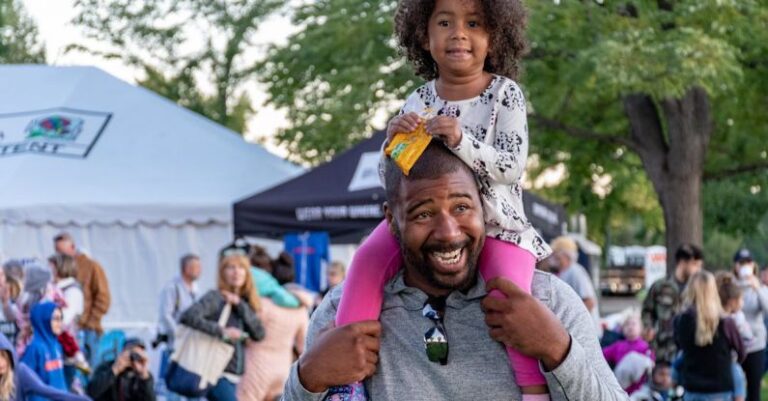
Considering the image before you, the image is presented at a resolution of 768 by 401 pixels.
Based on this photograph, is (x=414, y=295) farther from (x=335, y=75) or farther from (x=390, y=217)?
(x=335, y=75)

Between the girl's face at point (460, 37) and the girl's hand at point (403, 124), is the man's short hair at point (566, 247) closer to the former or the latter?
the girl's face at point (460, 37)

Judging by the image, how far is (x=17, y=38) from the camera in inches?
1631

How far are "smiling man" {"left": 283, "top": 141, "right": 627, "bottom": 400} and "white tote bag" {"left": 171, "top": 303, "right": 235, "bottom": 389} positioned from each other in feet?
24.9

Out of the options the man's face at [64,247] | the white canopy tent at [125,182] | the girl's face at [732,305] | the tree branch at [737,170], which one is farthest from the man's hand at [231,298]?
the tree branch at [737,170]

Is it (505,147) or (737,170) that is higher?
(737,170)

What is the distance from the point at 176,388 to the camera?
427 inches

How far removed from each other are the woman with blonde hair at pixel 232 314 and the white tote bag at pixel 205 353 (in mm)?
54

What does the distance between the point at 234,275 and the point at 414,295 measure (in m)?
7.68

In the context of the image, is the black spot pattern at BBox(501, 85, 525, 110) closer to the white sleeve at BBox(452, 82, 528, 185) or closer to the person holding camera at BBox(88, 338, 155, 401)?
the white sleeve at BBox(452, 82, 528, 185)

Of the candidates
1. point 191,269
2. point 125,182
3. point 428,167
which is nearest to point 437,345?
point 428,167

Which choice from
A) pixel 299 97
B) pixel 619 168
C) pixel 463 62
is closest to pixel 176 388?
pixel 463 62

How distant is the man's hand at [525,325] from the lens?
311 cm

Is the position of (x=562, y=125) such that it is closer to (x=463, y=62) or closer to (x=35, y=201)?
(x=35, y=201)

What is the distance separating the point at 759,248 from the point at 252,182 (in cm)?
4691
